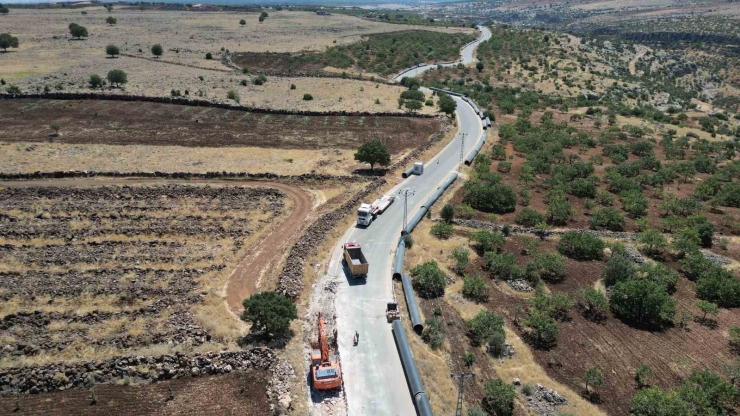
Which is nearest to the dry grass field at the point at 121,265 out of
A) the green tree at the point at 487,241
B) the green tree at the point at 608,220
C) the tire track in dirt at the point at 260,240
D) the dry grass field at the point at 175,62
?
the tire track in dirt at the point at 260,240

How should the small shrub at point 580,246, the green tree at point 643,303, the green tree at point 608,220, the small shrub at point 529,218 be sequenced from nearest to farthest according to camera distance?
the green tree at point 643,303
the small shrub at point 580,246
the green tree at point 608,220
the small shrub at point 529,218

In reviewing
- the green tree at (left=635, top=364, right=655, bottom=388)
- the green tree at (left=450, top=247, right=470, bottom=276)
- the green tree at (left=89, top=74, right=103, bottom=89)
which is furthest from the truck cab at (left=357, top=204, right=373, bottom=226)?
the green tree at (left=89, top=74, right=103, bottom=89)

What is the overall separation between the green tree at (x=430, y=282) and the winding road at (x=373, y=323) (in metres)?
2.27

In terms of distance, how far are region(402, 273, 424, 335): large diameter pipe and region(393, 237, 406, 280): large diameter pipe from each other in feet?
2.04

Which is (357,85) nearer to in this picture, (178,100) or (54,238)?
(178,100)

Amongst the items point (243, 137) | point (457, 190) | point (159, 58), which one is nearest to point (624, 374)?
point (457, 190)

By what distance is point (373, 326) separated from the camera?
32344 mm

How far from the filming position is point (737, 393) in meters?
26.6

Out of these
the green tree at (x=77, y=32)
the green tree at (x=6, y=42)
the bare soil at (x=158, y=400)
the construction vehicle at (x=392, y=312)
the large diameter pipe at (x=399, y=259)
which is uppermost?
the green tree at (x=77, y=32)

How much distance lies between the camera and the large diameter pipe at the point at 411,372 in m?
25.4

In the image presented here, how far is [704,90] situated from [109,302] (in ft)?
505

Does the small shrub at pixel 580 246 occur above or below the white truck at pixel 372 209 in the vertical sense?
below

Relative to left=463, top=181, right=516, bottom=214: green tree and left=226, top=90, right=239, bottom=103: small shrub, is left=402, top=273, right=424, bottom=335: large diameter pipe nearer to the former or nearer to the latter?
left=463, top=181, right=516, bottom=214: green tree

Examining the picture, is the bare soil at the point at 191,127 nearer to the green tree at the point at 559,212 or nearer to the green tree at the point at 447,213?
Result: the green tree at the point at 447,213
